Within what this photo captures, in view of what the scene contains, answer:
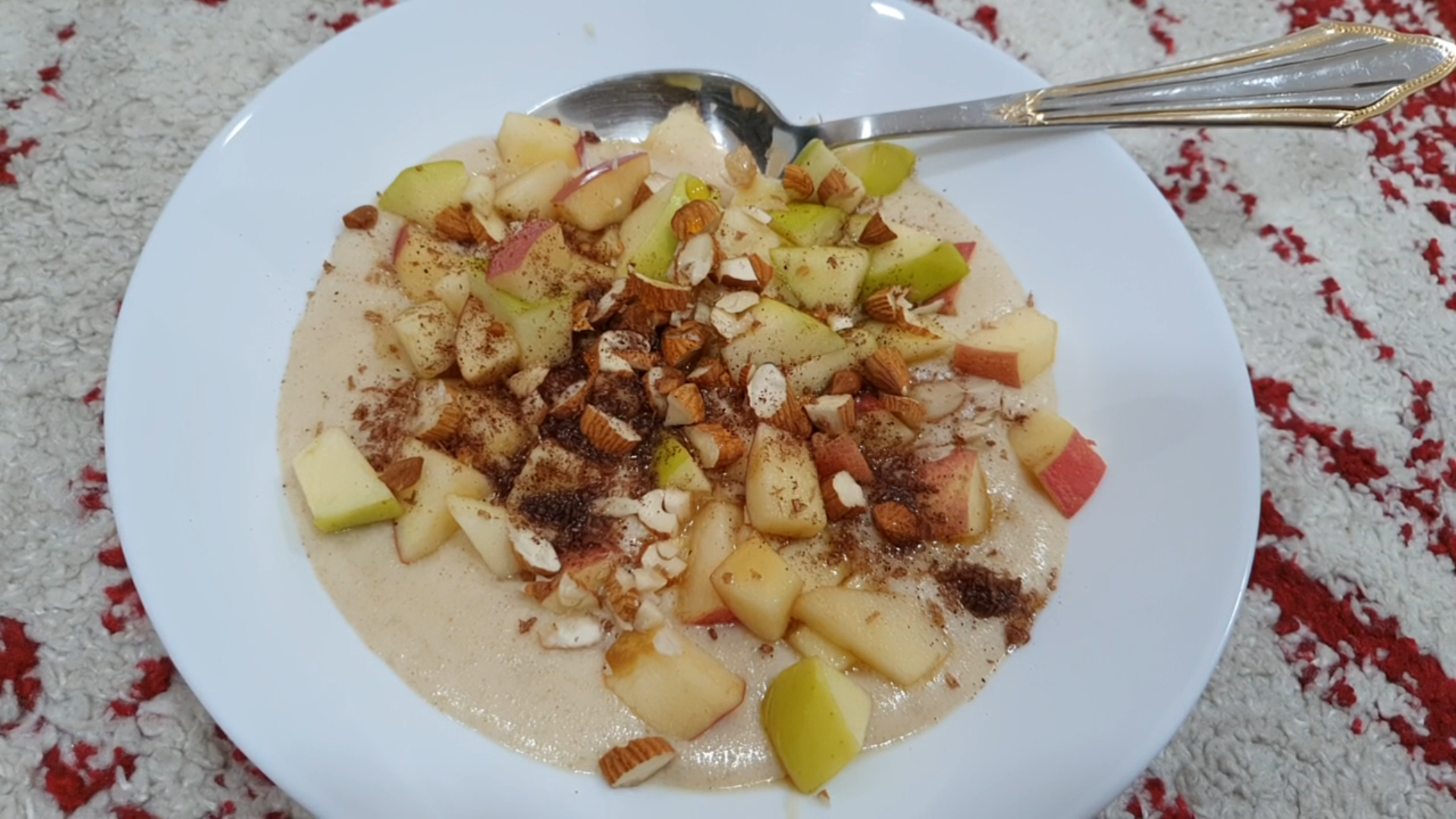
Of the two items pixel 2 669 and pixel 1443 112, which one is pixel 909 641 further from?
pixel 1443 112

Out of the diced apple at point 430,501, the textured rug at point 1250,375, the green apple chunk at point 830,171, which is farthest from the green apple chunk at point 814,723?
the green apple chunk at point 830,171

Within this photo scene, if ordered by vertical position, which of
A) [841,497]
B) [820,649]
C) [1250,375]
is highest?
[841,497]

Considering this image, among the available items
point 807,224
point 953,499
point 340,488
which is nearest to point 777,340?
point 807,224

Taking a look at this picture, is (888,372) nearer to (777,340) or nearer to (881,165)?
(777,340)

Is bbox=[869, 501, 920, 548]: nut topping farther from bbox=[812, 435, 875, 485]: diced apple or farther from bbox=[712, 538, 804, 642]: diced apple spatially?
bbox=[712, 538, 804, 642]: diced apple

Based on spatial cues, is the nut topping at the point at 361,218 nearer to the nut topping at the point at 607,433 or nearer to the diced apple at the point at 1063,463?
the nut topping at the point at 607,433

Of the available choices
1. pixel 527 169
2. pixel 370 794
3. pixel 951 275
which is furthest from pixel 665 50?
pixel 370 794
